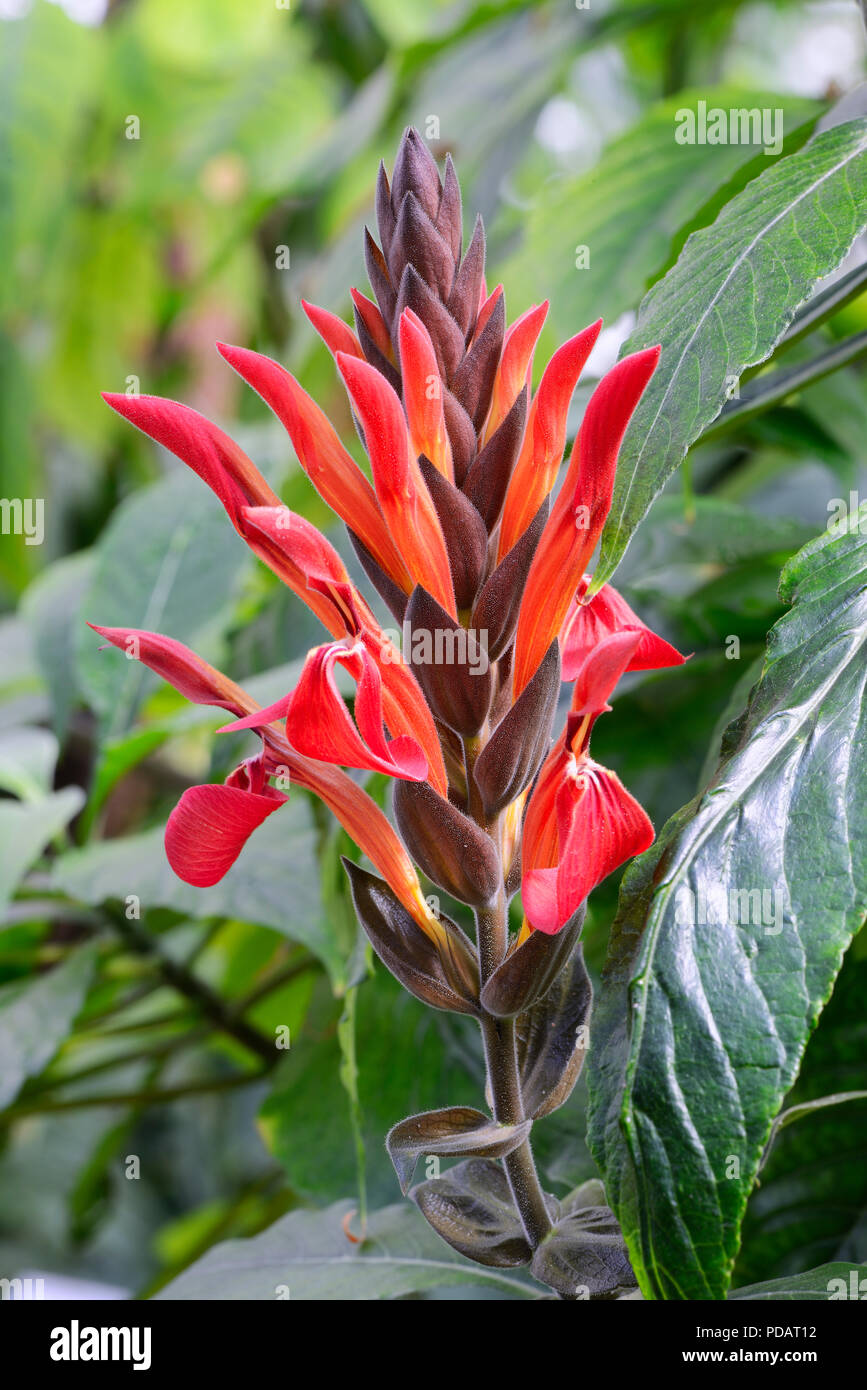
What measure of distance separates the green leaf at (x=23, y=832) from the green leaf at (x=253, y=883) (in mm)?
19

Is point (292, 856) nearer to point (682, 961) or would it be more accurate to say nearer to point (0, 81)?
point (682, 961)

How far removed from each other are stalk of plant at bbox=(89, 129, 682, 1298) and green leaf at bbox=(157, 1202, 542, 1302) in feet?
0.21

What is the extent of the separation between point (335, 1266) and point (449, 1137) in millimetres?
121

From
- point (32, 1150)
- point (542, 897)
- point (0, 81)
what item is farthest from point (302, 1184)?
point (32, 1150)

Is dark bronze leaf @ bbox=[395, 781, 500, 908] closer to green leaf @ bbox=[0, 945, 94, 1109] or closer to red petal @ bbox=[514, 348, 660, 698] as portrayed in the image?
red petal @ bbox=[514, 348, 660, 698]

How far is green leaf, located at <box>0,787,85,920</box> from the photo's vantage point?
46cm

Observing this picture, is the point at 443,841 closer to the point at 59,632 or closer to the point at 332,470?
the point at 332,470

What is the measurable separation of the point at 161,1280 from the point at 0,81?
0.92m

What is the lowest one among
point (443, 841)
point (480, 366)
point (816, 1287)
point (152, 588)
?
point (816, 1287)

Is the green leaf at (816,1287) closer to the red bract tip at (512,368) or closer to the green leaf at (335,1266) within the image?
the green leaf at (335,1266)

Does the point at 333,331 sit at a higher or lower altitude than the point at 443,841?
higher

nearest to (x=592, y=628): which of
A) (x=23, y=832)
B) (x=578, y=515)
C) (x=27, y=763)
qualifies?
(x=578, y=515)

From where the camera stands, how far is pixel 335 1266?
352 millimetres

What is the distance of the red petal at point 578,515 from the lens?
242 mm
